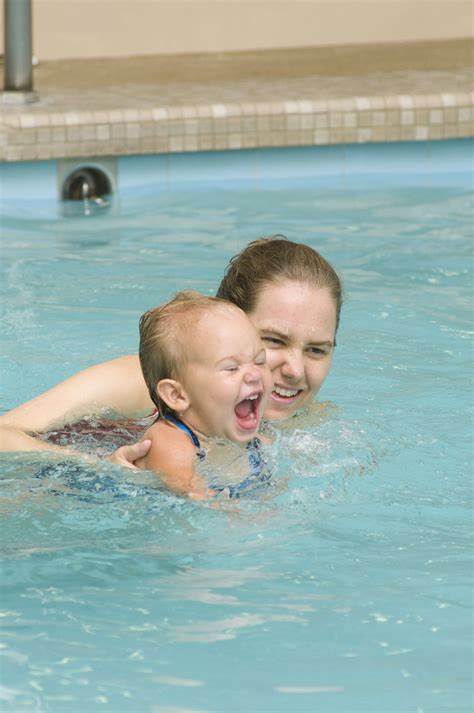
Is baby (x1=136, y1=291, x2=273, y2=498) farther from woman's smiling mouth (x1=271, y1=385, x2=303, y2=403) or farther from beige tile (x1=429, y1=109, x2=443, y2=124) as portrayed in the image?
beige tile (x1=429, y1=109, x2=443, y2=124)

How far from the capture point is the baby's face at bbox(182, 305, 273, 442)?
3379 mm

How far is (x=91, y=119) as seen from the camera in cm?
783

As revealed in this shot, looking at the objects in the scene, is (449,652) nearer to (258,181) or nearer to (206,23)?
(258,181)

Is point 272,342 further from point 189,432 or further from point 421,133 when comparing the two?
point 421,133

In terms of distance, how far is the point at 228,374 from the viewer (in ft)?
11.1

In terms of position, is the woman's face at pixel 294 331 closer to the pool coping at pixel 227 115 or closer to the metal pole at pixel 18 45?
the pool coping at pixel 227 115

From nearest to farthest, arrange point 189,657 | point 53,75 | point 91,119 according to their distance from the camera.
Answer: point 189,657 → point 91,119 → point 53,75

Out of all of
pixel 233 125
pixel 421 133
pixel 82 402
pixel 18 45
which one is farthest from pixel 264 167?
pixel 82 402

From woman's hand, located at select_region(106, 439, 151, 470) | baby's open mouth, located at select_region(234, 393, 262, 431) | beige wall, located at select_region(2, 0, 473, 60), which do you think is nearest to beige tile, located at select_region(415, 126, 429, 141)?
beige wall, located at select_region(2, 0, 473, 60)

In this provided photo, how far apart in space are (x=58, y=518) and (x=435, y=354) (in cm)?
240

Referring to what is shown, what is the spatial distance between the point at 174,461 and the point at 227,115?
16.5 ft

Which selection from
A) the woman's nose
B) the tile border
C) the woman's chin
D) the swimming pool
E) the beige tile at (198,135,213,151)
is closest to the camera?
the swimming pool

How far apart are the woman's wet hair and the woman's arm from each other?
0.41m

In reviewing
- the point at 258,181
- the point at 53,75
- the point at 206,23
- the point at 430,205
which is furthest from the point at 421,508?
the point at 206,23
